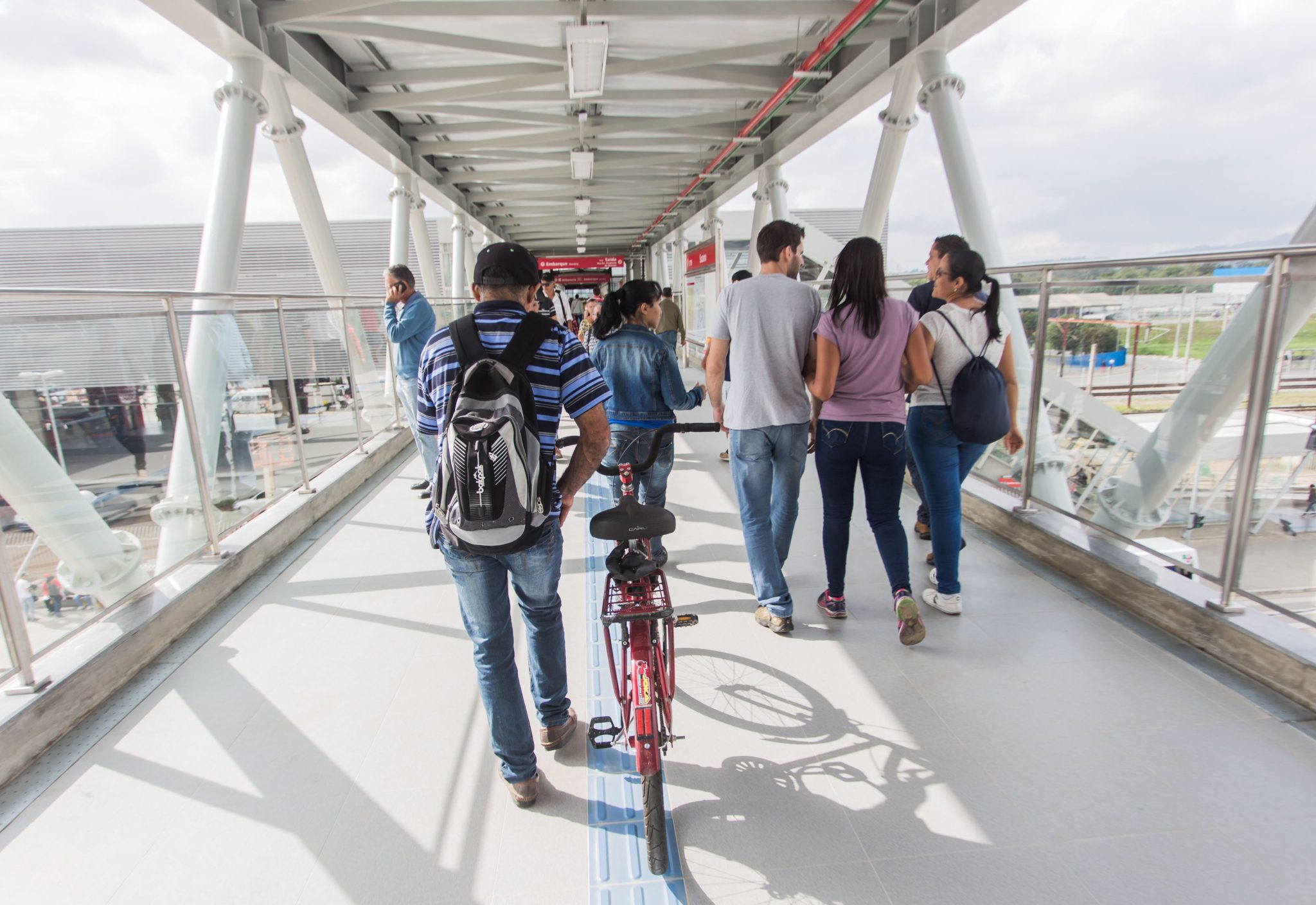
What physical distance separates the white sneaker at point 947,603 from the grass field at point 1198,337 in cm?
151

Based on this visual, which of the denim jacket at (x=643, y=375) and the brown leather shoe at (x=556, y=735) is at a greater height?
the denim jacket at (x=643, y=375)

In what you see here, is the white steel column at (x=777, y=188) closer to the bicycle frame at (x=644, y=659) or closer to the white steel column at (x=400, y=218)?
the white steel column at (x=400, y=218)

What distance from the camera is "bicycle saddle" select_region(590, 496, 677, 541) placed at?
73.2 inches

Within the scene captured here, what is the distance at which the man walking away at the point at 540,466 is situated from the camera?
1.71m

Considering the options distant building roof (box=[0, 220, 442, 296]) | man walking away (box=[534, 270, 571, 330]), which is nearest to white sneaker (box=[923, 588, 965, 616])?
man walking away (box=[534, 270, 571, 330])

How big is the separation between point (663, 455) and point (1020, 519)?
207 centimetres

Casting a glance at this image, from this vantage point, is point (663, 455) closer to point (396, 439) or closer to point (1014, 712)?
point (1014, 712)

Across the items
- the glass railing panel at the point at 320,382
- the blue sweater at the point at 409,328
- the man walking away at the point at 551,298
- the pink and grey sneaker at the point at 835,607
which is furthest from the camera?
the man walking away at the point at 551,298

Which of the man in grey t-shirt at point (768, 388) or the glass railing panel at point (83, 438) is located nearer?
the glass railing panel at point (83, 438)

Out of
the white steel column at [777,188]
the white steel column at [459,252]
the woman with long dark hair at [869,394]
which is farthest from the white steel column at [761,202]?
the woman with long dark hair at [869,394]

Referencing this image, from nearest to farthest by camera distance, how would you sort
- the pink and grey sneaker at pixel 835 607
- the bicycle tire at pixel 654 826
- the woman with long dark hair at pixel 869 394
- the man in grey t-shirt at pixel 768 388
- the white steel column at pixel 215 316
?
1. the bicycle tire at pixel 654 826
2. the woman with long dark hair at pixel 869 394
3. the man in grey t-shirt at pixel 768 388
4. the pink and grey sneaker at pixel 835 607
5. the white steel column at pixel 215 316

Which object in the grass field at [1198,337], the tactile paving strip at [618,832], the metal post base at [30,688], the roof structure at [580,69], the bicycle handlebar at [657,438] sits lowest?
the tactile paving strip at [618,832]

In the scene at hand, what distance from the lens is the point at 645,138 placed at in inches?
454

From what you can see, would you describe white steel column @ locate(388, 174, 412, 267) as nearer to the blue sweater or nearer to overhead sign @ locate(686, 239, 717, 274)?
overhead sign @ locate(686, 239, 717, 274)
